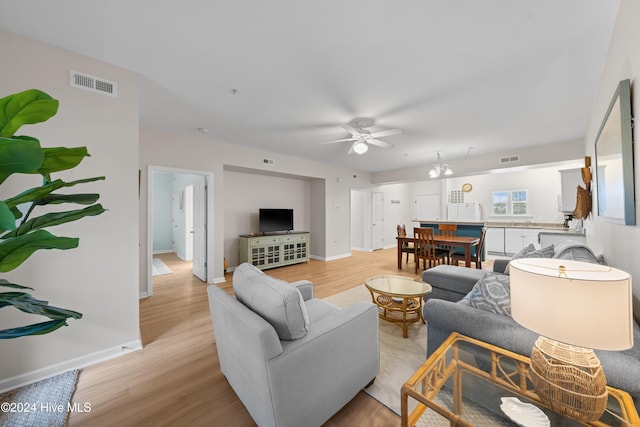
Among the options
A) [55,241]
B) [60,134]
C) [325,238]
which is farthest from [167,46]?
[325,238]

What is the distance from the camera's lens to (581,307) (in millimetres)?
Result: 839

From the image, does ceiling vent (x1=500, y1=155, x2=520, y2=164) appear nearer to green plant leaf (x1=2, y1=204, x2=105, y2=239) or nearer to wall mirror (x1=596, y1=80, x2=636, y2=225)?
wall mirror (x1=596, y1=80, x2=636, y2=225)

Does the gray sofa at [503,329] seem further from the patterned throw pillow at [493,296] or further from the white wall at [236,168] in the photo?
the white wall at [236,168]

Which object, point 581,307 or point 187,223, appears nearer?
point 581,307

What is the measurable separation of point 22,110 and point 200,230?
409cm

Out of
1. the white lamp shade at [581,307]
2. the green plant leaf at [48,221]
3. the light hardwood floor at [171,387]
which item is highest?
the green plant leaf at [48,221]

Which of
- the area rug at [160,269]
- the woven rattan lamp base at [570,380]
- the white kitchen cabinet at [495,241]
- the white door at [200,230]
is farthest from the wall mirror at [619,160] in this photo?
the area rug at [160,269]

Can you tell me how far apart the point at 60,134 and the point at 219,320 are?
6.46ft

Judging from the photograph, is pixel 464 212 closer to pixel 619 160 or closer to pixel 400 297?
pixel 400 297

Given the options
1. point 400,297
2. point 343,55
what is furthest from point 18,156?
point 400,297

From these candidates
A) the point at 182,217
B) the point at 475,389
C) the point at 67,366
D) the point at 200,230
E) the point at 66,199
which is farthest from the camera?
the point at 182,217

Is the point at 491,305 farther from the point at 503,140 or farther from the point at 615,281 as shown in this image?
the point at 503,140

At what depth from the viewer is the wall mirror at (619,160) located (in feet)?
4.15

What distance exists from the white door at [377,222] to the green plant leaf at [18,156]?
25.0 ft
